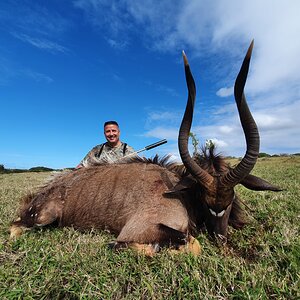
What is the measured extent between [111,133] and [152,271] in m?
5.44

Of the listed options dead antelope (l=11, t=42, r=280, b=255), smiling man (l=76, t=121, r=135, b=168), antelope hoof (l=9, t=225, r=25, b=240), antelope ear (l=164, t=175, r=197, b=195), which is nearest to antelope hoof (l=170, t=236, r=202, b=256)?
dead antelope (l=11, t=42, r=280, b=255)

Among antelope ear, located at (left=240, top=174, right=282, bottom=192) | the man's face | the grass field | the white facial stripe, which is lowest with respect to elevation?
the grass field

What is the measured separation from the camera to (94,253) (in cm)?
327

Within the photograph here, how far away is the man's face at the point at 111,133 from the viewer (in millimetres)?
7938

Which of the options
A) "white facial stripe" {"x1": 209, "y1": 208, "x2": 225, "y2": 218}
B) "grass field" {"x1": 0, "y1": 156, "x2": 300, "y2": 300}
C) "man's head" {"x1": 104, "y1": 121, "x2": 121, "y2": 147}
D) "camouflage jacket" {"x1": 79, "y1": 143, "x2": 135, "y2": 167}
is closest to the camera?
"grass field" {"x1": 0, "y1": 156, "x2": 300, "y2": 300}

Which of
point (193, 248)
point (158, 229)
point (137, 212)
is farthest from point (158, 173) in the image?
point (193, 248)

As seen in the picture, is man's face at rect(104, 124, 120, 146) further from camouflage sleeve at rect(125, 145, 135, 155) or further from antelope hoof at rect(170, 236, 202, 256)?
antelope hoof at rect(170, 236, 202, 256)

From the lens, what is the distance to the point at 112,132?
7938mm

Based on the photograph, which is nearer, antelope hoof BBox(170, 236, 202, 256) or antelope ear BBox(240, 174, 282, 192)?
antelope hoof BBox(170, 236, 202, 256)

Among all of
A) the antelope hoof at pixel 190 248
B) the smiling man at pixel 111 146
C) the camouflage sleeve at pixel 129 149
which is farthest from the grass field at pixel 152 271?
the camouflage sleeve at pixel 129 149

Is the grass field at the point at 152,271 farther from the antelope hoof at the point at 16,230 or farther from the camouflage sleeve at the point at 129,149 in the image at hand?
the camouflage sleeve at the point at 129,149

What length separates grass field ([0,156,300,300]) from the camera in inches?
93.4

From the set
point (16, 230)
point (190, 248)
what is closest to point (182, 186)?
point (190, 248)

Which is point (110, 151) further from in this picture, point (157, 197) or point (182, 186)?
point (182, 186)
